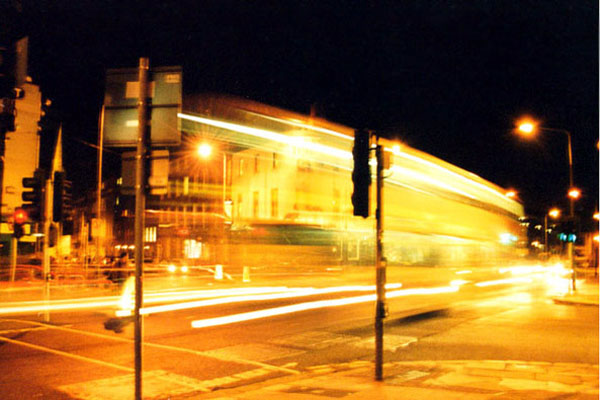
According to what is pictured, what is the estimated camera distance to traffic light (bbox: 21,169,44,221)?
14.2 m

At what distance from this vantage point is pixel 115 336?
13000 millimetres

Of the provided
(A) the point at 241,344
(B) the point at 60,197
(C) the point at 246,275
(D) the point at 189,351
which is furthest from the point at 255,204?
(D) the point at 189,351

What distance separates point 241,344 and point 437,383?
16.5 ft

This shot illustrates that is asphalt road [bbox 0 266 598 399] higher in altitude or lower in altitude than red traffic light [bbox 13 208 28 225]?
lower

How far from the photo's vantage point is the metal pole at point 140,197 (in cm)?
604

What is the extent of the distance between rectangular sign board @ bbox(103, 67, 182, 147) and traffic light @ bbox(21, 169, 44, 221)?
8503mm

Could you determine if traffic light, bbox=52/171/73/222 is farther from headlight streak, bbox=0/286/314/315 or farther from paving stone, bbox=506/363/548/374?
paving stone, bbox=506/363/548/374

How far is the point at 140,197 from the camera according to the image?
626cm

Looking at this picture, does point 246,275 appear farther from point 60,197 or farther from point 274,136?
point 60,197

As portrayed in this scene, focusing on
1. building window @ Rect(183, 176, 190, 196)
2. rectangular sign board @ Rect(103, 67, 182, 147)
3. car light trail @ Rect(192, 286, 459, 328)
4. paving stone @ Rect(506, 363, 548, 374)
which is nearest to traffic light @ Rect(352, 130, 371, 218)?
rectangular sign board @ Rect(103, 67, 182, 147)

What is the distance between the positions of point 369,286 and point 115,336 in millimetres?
16205

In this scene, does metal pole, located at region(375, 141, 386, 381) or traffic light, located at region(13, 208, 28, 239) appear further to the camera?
traffic light, located at region(13, 208, 28, 239)

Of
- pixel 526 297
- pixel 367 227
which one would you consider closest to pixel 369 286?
pixel 367 227

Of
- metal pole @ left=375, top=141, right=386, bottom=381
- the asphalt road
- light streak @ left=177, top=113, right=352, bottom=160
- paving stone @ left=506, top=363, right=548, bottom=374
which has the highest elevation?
light streak @ left=177, top=113, right=352, bottom=160
